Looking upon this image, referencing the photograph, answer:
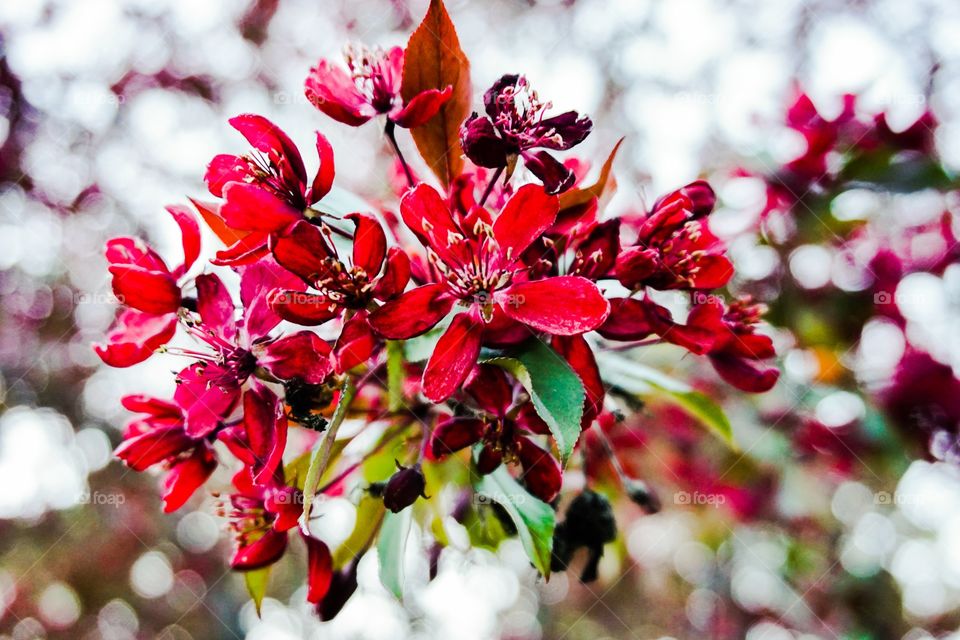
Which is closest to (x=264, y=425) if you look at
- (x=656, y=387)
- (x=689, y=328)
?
(x=689, y=328)

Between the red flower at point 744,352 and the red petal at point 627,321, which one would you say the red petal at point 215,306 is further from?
the red flower at point 744,352

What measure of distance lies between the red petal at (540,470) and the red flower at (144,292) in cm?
64

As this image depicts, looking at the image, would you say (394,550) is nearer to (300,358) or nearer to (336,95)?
(300,358)

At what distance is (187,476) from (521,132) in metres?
0.84

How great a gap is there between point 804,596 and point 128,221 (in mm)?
4931

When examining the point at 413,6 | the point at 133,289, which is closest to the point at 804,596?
the point at 133,289

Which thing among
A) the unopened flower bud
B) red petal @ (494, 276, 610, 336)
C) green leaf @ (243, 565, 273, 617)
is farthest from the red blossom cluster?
the unopened flower bud

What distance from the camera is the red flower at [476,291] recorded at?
964 mm

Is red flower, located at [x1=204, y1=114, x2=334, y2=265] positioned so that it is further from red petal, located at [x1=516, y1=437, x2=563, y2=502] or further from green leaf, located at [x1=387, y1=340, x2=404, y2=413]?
red petal, located at [x1=516, y1=437, x2=563, y2=502]

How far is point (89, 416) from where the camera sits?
521cm

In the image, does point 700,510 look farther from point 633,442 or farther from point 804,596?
point 804,596

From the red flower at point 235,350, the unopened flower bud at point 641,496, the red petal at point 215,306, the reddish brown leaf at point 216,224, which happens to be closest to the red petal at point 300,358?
the red flower at point 235,350

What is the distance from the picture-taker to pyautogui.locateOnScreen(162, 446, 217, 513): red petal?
1.25 m

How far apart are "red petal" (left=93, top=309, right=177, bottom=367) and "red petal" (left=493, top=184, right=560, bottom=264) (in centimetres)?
60
